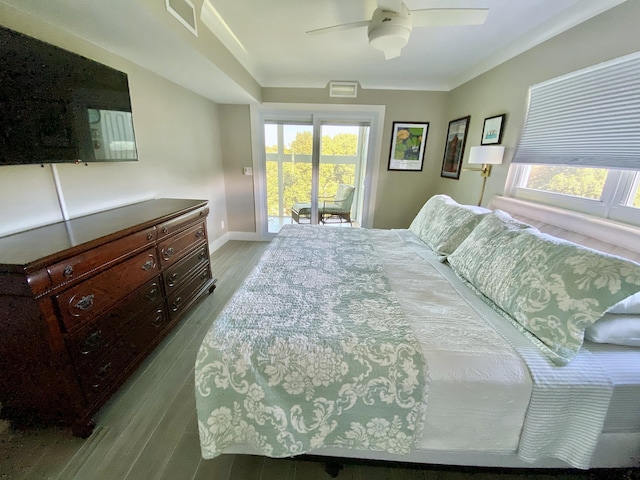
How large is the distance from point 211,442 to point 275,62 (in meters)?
3.51

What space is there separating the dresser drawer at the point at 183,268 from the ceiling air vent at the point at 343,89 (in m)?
2.82

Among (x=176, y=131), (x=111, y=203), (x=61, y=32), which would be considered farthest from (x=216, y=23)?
(x=111, y=203)

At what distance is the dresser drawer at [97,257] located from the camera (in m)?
1.09

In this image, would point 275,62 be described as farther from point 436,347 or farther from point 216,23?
point 436,347

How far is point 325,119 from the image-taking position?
3.77 m

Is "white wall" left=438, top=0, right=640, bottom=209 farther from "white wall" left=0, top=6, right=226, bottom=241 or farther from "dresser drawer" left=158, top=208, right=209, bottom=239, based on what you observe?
"white wall" left=0, top=6, right=226, bottom=241

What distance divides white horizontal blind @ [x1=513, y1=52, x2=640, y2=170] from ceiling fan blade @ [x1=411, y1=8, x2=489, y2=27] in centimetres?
80

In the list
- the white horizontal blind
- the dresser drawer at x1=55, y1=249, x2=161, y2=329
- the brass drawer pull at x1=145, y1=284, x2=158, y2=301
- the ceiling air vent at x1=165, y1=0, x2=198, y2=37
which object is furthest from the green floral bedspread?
the ceiling air vent at x1=165, y1=0, x2=198, y2=37

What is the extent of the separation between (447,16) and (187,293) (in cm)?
284

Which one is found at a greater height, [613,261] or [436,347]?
[613,261]

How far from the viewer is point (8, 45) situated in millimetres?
1129

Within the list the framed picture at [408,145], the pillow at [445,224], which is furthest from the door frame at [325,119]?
the pillow at [445,224]

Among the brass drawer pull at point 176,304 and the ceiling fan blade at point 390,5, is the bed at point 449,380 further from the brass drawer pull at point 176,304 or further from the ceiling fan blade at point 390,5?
the ceiling fan blade at point 390,5

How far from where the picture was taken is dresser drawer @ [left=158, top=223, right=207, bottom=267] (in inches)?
72.9
